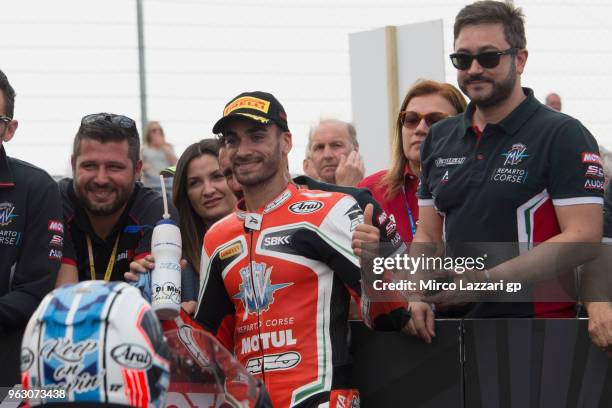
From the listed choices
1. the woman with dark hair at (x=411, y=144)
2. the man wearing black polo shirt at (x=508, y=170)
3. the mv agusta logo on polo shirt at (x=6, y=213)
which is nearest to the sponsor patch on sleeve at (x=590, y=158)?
the man wearing black polo shirt at (x=508, y=170)

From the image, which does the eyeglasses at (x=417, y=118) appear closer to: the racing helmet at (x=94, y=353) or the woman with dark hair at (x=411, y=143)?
the woman with dark hair at (x=411, y=143)

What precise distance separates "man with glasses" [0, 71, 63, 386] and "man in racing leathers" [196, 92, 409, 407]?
0.74 metres

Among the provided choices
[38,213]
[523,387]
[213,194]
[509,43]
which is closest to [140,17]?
[213,194]

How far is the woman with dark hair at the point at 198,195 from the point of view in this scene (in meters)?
5.74

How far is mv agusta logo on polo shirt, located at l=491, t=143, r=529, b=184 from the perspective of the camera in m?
4.55

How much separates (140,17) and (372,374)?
18.1 ft

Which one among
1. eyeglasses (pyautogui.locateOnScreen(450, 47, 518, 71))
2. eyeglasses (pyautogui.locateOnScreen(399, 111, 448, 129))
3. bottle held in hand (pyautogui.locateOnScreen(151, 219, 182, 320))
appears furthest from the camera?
eyeglasses (pyautogui.locateOnScreen(399, 111, 448, 129))

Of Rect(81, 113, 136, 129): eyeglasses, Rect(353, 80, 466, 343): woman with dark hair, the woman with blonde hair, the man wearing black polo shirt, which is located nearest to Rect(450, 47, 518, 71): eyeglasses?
the man wearing black polo shirt

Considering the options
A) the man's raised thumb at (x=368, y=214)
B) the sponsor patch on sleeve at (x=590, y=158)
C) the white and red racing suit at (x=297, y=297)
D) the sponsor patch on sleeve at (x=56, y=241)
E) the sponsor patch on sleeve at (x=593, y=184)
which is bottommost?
the white and red racing suit at (x=297, y=297)

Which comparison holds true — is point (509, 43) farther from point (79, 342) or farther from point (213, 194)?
point (79, 342)

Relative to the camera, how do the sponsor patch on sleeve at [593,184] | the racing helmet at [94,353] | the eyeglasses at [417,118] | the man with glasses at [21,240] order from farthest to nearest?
the eyeglasses at [417,118] < the man with glasses at [21,240] < the sponsor patch on sleeve at [593,184] < the racing helmet at [94,353]

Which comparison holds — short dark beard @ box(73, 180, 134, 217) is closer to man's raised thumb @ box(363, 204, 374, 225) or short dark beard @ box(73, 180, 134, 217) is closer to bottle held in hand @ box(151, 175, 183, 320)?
bottle held in hand @ box(151, 175, 183, 320)

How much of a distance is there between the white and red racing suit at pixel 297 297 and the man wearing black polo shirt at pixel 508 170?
0.35 m

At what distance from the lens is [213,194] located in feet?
19.2
